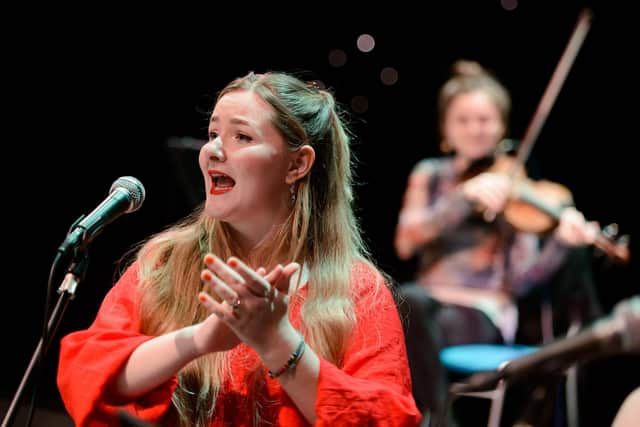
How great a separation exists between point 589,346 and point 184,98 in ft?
10.2

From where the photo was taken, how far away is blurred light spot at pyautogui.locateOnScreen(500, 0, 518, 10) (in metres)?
3.70

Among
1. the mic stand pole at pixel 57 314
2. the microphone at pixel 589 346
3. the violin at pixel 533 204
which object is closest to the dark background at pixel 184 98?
the violin at pixel 533 204

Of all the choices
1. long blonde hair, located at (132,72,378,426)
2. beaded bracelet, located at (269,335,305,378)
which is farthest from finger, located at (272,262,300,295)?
long blonde hair, located at (132,72,378,426)

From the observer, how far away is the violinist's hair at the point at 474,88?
11.0 ft

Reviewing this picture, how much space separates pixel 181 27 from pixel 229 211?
239 cm

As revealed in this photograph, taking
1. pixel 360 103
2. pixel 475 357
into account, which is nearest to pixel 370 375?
pixel 475 357

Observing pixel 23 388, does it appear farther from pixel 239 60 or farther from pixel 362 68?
pixel 362 68

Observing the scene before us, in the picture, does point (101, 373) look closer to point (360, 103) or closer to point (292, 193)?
point (292, 193)

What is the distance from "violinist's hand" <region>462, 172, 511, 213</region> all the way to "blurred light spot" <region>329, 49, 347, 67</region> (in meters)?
1.03

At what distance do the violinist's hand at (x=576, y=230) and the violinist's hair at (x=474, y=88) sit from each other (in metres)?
0.49

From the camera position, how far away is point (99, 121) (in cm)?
363

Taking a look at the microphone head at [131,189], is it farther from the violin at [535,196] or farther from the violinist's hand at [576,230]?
the violinist's hand at [576,230]

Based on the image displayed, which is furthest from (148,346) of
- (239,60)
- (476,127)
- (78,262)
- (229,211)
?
(239,60)

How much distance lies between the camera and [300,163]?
1.60m
